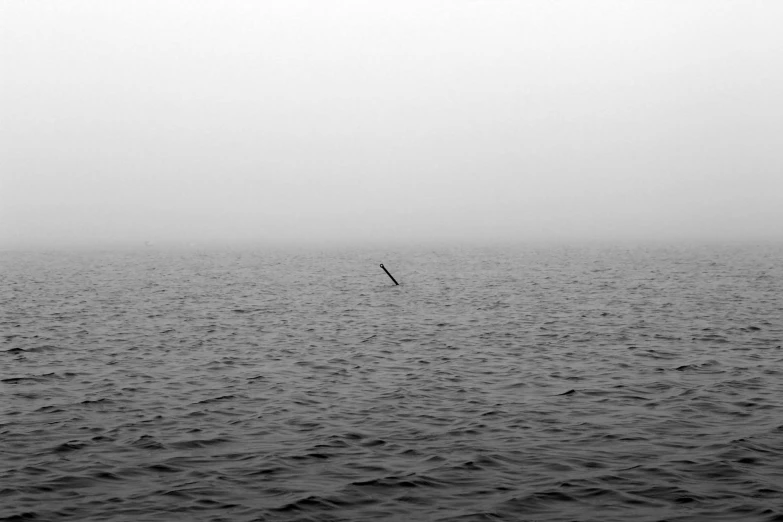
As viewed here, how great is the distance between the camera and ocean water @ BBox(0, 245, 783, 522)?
1382 cm

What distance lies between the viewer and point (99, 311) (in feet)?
156

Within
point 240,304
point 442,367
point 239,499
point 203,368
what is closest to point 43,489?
point 239,499

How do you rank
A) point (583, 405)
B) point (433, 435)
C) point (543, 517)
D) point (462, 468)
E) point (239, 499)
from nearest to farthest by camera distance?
point (543, 517)
point (239, 499)
point (462, 468)
point (433, 435)
point (583, 405)

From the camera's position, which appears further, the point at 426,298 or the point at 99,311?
the point at 426,298

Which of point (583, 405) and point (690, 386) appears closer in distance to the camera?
point (583, 405)

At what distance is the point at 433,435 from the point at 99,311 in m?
35.9

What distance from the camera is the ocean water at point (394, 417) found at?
1382 cm

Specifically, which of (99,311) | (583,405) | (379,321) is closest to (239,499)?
(583,405)

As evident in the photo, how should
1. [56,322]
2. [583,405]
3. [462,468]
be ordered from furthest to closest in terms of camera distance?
[56,322] → [583,405] → [462,468]

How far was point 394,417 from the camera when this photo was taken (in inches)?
792

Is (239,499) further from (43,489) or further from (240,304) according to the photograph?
(240,304)

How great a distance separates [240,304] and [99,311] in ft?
32.6

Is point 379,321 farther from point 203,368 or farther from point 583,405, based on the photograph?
point 583,405

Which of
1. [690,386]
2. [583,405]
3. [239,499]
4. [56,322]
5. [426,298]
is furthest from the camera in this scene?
[426,298]
